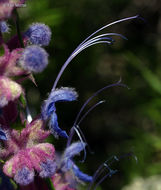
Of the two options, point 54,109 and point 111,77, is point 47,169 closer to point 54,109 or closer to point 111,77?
point 54,109

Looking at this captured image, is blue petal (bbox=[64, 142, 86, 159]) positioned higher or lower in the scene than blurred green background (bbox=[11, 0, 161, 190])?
higher

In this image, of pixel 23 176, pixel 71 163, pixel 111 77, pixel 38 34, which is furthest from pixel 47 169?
pixel 111 77

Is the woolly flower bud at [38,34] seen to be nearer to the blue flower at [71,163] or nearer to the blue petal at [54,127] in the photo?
the blue petal at [54,127]

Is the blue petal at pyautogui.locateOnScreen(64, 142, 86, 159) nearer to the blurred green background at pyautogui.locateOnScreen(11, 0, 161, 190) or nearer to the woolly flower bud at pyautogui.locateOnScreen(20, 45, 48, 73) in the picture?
the woolly flower bud at pyautogui.locateOnScreen(20, 45, 48, 73)

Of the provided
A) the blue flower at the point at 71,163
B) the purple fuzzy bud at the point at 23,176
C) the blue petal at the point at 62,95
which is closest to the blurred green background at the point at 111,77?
the blue flower at the point at 71,163

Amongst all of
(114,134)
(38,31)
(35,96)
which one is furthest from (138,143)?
(38,31)

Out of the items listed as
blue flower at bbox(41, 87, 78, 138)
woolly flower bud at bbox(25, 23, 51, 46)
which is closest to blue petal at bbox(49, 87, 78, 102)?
blue flower at bbox(41, 87, 78, 138)

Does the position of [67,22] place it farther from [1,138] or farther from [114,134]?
[1,138]
